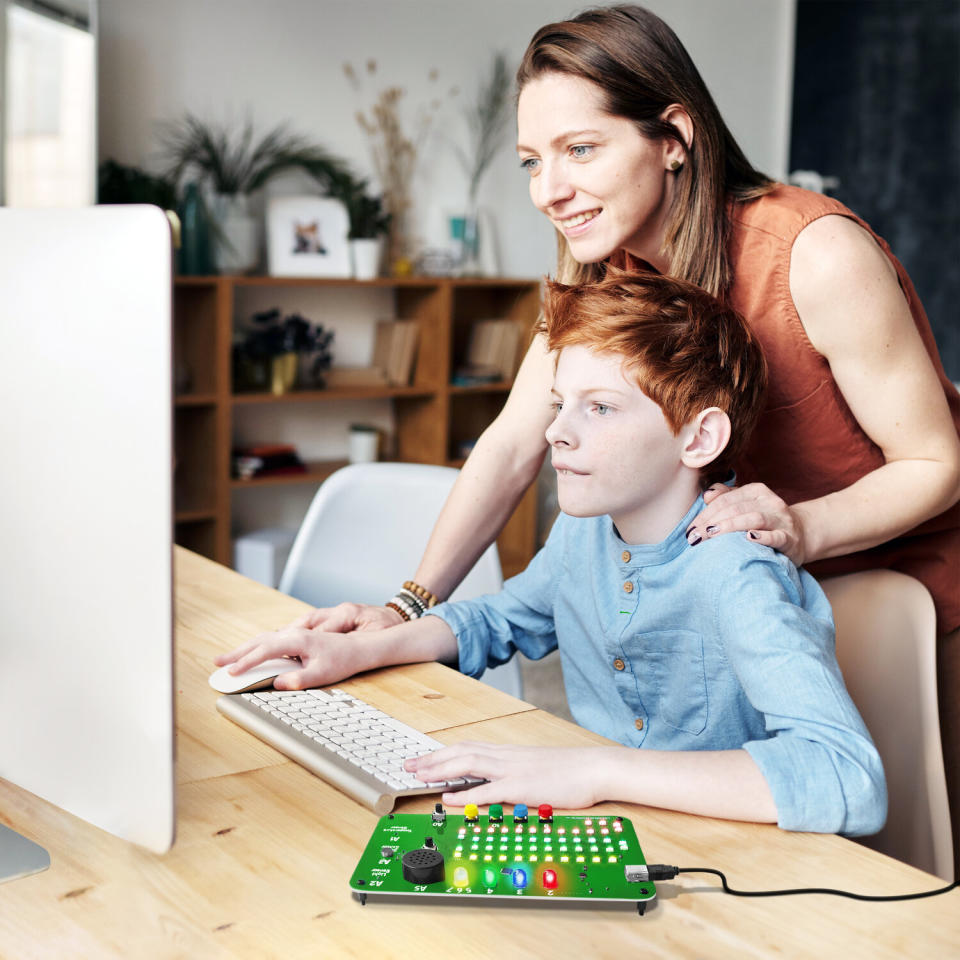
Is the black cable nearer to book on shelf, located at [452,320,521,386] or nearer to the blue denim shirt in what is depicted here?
the blue denim shirt

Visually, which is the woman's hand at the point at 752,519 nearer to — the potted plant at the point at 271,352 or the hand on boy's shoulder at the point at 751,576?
the hand on boy's shoulder at the point at 751,576

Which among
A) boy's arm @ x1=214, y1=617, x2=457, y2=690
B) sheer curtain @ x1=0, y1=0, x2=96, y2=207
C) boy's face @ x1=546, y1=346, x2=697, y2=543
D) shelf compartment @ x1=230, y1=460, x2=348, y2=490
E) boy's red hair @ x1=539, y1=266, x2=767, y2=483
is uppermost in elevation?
sheer curtain @ x1=0, y1=0, x2=96, y2=207

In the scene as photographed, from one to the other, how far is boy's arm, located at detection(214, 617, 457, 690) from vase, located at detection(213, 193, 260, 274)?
2.71m

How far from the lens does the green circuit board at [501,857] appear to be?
2.42ft

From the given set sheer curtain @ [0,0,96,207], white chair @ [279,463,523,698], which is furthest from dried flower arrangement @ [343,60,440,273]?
white chair @ [279,463,523,698]

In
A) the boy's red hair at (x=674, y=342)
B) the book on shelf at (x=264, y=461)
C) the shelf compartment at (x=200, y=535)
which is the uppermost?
the boy's red hair at (x=674, y=342)

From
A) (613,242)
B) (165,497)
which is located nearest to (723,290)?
(613,242)

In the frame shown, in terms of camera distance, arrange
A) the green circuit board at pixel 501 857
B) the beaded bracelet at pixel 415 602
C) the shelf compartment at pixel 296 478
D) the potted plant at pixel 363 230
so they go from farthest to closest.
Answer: the potted plant at pixel 363 230 < the shelf compartment at pixel 296 478 < the beaded bracelet at pixel 415 602 < the green circuit board at pixel 501 857

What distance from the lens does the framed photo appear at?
3.84 meters

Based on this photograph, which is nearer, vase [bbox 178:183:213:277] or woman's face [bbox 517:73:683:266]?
woman's face [bbox 517:73:683:266]

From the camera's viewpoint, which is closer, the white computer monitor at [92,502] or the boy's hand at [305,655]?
the white computer monitor at [92,502]

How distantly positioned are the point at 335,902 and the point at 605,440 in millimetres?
559

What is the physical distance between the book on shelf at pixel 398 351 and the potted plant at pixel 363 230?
0.85 feet

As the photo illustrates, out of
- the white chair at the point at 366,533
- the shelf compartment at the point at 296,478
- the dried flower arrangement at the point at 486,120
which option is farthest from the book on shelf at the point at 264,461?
the white chair at the point at 366,533
